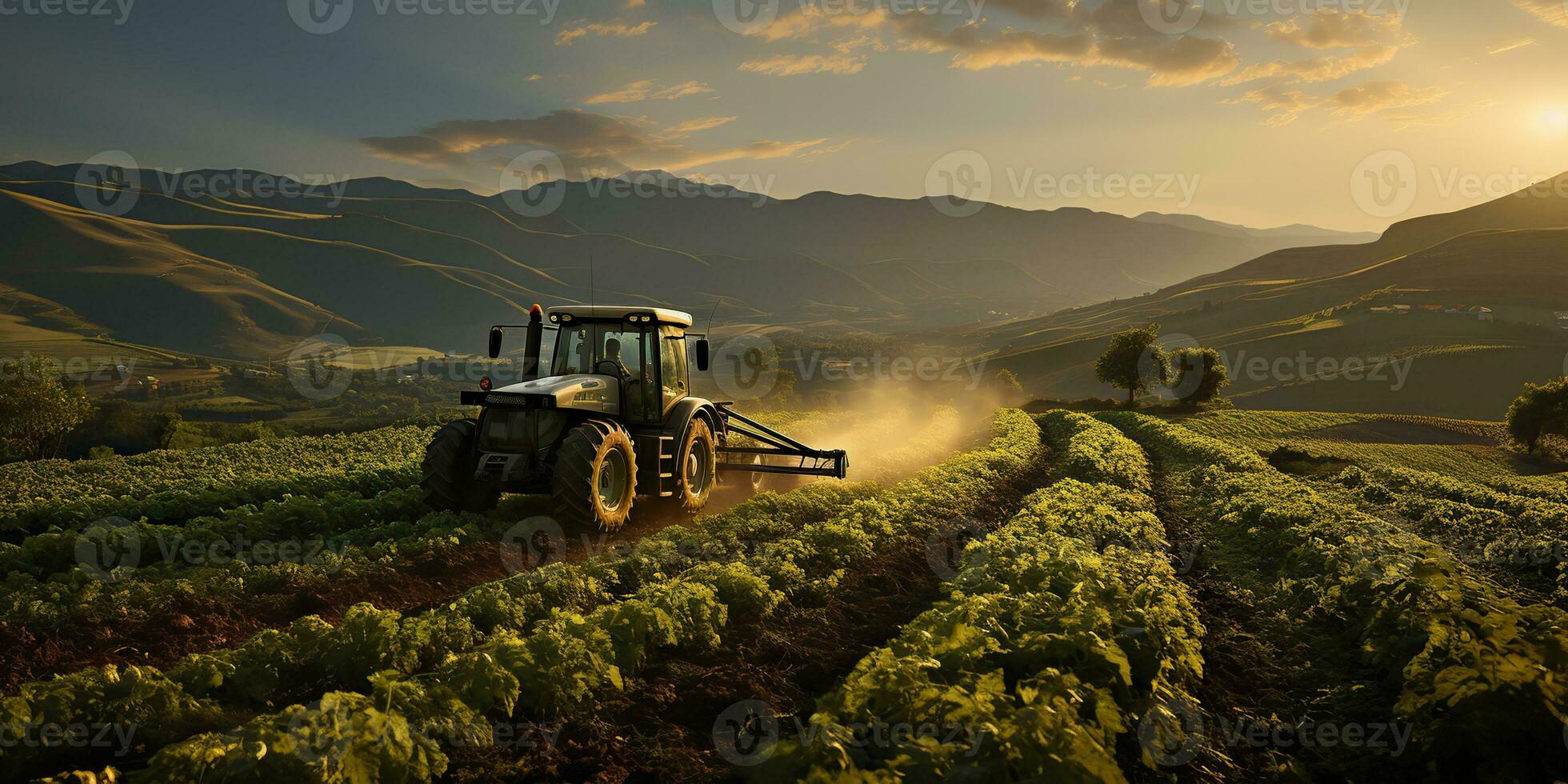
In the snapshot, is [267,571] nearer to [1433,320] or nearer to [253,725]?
[253,725]

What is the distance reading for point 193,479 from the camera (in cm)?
1709

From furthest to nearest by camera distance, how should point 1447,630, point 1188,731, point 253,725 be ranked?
point 1447,630 < point 1188,731 < point 253,725

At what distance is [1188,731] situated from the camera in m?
6.23

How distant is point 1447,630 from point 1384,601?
1.68m

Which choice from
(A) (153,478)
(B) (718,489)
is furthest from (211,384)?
(B) (718,489)

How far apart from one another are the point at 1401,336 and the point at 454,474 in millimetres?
132720

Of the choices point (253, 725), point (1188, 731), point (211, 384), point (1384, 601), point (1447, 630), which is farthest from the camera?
point (211, 384)

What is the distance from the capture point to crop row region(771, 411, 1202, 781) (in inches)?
174

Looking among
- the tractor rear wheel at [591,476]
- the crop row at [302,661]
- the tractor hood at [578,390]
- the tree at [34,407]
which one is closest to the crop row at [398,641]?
the crop row at [302,661]

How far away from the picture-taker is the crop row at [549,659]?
4355 mm

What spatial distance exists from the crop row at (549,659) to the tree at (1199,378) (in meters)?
56.3

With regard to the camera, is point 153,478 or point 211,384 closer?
point 153,478

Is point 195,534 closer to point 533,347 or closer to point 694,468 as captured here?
point 533,347

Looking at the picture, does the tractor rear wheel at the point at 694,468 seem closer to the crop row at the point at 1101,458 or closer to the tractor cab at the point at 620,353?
the tractor cab at the point at 620,353
